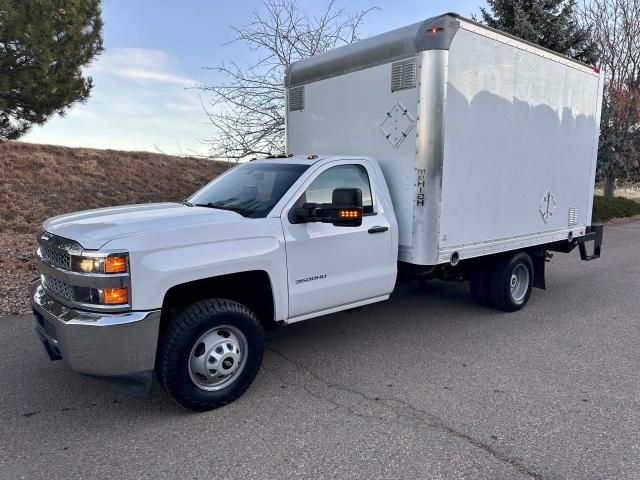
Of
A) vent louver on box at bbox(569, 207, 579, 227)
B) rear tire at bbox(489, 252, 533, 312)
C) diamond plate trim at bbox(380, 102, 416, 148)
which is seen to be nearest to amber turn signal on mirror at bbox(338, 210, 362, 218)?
diamond plate trim at bbox(380, 102, 416, 148)

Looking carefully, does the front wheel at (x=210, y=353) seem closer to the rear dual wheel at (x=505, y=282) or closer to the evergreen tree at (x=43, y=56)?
the rear dual wheel at (x=505, y=282)

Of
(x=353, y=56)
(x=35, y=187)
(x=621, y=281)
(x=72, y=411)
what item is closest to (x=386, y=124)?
(x=353, y=56)

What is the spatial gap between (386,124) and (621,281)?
566 cm

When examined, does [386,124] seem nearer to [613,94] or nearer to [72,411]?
[72,411]

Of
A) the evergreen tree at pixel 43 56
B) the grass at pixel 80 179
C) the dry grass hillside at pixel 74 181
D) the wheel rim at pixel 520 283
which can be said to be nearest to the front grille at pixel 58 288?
the wheel rim at pixel 520 283

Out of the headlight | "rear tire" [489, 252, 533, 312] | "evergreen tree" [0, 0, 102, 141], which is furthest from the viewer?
"evergreen tree" [0, 0, 102, 141]

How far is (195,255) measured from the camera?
3570mm

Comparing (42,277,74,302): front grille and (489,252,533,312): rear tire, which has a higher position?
(42,277,74,302): front grille

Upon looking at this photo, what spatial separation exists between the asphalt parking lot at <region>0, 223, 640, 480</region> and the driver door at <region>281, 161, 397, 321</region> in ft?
2.16

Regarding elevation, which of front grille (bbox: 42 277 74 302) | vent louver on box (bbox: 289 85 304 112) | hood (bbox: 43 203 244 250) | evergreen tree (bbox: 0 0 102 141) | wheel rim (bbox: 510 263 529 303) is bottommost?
wheel rim (bbox: 510 263 529 303)

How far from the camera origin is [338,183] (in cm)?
470

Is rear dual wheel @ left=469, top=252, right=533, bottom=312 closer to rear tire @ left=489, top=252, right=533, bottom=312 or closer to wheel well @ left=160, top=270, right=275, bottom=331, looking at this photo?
rear tire @ left=489, top=252, right=533, bottom=312

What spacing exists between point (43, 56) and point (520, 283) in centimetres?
997

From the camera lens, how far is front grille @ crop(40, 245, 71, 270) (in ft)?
11.4
